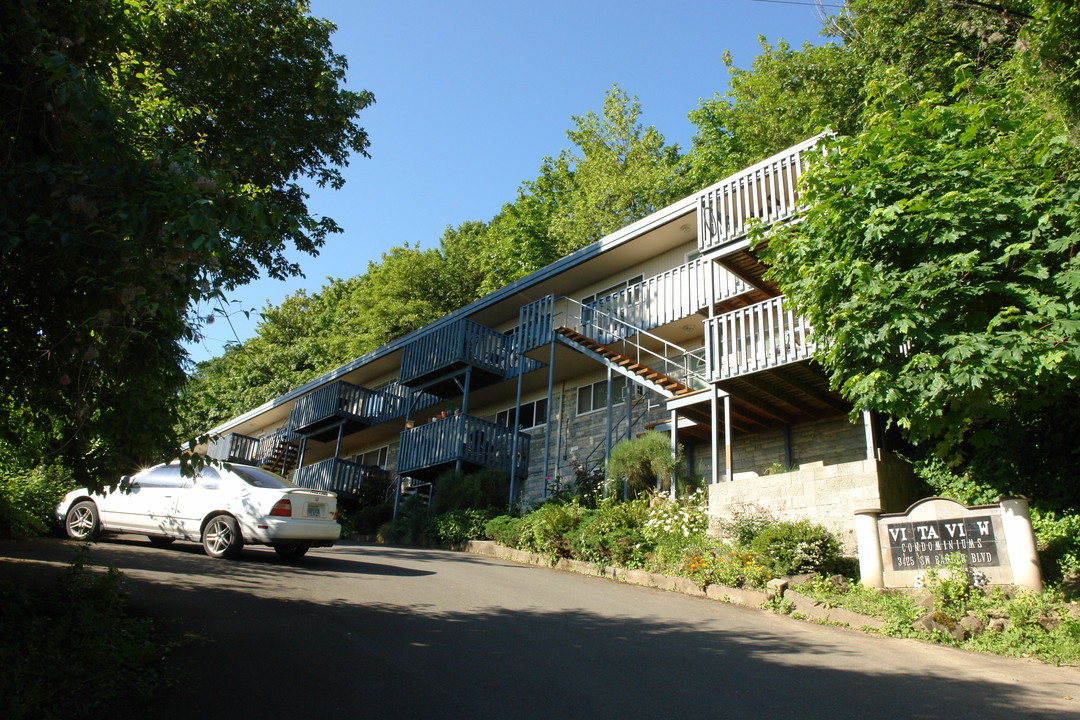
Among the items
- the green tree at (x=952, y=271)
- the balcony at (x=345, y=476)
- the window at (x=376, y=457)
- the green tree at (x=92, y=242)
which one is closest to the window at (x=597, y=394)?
the balcony at (x=345, y=476)

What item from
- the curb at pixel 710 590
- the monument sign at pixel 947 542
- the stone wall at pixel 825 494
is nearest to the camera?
the monument sign at pixel 947 542

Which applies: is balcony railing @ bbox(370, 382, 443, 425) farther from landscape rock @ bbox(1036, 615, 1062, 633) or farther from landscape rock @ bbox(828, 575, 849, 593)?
landscape rock @ bbox(1036, 615, 1062, 633)

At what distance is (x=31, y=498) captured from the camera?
37.3 feet

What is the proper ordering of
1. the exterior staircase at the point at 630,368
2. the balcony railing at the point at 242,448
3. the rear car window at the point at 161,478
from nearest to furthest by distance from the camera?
the rear car window at the point at 161,478 → the exterior staircase at the point at 630,368 → the balcony railing at the point at 242,448

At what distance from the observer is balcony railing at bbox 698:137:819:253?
14.7 metres

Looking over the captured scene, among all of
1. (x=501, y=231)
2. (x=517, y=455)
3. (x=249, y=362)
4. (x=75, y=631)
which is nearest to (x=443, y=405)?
(x=517, y=455)

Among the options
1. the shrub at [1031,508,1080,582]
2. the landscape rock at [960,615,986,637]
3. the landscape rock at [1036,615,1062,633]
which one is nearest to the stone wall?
the shrub at [1031,508,1080,582]

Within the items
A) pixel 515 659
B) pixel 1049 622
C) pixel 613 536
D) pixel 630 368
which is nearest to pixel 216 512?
pixel 613 536

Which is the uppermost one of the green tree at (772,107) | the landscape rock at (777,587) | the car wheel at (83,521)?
the green tree at (772,107)

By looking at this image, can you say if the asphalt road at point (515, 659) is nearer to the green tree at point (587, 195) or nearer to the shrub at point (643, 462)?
the shrub at point (643, 462)

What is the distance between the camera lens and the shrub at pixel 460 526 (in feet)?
55.2

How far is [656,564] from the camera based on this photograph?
461 inches

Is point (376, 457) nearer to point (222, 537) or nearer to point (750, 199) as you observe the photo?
point (222, 537)

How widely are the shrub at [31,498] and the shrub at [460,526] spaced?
7.55 meters
